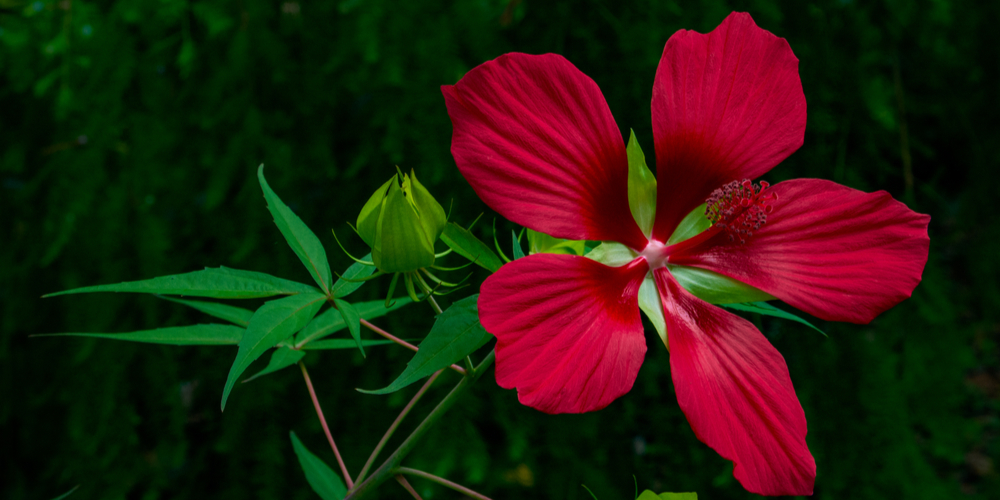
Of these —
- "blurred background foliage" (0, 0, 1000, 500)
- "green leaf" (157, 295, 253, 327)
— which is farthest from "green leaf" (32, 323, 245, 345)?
"blurred background foliage" (0, 0, 1000, 500)

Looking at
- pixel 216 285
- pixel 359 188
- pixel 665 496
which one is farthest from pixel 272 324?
pixel 359 188

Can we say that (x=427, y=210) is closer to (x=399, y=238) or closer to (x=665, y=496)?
(x=399, y=238)

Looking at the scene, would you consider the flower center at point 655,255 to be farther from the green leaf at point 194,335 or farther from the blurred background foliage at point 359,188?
the blurred background foliage at point 359,188

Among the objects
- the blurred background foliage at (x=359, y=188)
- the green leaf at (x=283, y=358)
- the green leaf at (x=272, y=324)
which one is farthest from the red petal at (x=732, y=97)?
the blurred background foliage at (x=359, y=188)

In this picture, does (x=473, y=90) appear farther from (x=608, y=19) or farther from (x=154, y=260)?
(x=154, y=260)

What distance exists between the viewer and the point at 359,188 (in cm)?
129

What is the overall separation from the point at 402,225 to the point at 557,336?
11 cm

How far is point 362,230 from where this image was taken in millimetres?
Answer: 366

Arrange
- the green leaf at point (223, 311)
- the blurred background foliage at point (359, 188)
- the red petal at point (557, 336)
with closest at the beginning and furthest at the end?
the red petal at point (557, 336) → the green leaf at point (223, 311) → the blurred background foliage at point (359, 188)

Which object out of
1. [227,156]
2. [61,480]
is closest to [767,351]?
[227,156]

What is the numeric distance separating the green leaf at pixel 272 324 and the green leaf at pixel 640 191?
23 cm

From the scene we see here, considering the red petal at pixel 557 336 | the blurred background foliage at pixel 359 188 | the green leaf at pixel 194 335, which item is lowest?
the blurred background foliage at pixel 359 188

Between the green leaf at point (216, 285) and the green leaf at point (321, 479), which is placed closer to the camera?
the green leaf at point (216, 285)

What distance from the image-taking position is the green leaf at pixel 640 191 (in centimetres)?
42
